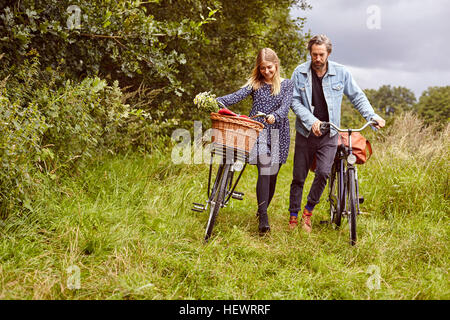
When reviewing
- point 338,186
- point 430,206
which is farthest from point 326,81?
point 430,206

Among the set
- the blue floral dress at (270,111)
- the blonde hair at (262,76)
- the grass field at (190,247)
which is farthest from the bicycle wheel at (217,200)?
the blonde hair at (262,76)

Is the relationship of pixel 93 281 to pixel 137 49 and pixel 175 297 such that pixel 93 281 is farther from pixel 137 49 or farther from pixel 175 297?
pixel 137 49

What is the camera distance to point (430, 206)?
17.8ft

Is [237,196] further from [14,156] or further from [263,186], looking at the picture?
[14,156]

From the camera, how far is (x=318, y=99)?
468 cm

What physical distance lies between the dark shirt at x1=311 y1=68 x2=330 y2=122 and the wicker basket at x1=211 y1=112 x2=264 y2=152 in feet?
3.75

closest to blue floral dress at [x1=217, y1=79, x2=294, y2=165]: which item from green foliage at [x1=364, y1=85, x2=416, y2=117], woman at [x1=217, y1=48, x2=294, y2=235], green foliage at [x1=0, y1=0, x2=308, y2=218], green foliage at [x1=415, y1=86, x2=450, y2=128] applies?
woman at [x1=217, y1=48, x2=294, y2=235]

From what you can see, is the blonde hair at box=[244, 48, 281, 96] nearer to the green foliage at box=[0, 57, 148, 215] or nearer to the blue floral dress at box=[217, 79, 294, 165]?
the blue floral dress at box=[217, 79, 294, 165]

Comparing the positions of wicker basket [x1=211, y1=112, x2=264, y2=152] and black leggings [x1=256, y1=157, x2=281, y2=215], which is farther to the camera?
black leggings [x1=256, y1=157, x2=281, y2=215]

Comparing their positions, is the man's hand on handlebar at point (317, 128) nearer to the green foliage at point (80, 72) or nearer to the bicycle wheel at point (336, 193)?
the bicycle wheel at point (336, 193)

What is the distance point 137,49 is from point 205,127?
301 centimetres

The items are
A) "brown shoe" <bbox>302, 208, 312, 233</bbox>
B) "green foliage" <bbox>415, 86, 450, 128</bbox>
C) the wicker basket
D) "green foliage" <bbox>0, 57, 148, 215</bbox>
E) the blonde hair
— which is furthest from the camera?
"green foliage" <bbox>415, 86, 450, 128</bbox>

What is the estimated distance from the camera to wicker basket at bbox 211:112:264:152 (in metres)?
3.76

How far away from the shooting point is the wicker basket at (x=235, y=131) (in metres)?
3.76
